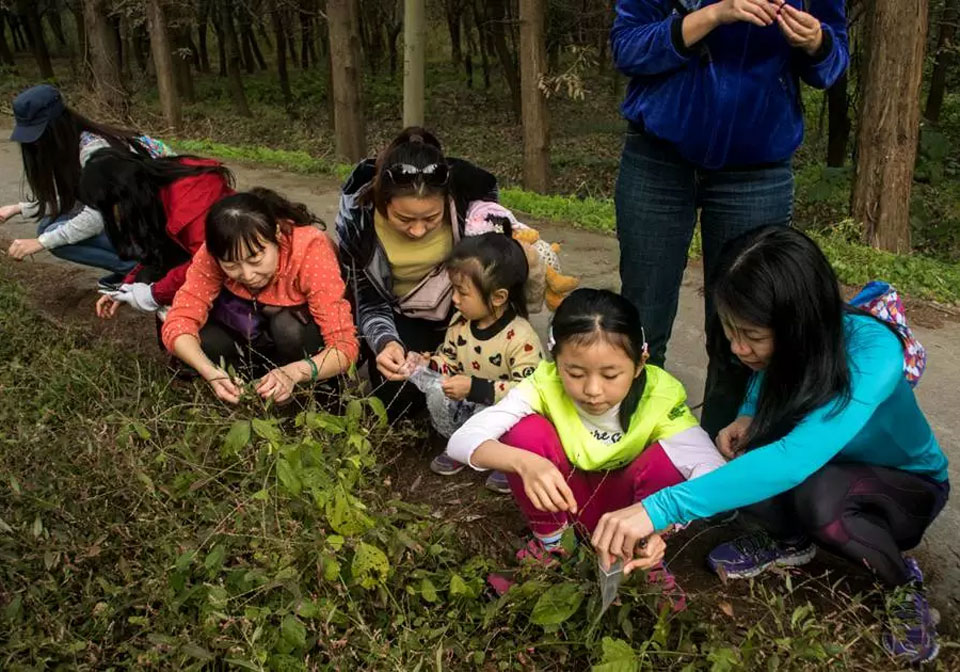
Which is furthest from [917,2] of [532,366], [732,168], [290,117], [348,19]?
[290,117]

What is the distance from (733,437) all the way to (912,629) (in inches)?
26.0

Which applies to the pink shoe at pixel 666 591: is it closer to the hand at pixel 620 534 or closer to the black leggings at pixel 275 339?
the hand at pixel 620 534

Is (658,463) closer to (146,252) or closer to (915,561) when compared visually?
(915,561)

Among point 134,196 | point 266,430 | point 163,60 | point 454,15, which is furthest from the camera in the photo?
point 454,15

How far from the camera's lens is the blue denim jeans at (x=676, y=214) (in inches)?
98.3

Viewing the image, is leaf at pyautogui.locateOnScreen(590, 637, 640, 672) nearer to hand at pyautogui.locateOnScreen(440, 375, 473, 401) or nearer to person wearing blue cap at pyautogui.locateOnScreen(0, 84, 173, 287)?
hand at pyautogui.locateOnScreen(440, 375, 473, 401)

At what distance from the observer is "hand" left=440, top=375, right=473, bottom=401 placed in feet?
8.79

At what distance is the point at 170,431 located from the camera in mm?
2668

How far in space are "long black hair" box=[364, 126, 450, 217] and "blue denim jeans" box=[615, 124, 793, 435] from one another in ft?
2.10

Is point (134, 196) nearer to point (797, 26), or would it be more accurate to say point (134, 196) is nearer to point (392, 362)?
point (392, 362)

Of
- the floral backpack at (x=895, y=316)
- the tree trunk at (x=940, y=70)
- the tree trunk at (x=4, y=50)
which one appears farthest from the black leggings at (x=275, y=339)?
the tree trunk at (x=4, y=50)

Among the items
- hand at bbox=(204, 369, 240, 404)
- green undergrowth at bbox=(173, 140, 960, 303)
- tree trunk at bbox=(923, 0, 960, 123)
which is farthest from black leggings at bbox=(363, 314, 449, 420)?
tree trunk at bbox=(923, 0, 960, 123)

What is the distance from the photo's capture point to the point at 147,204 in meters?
3.56

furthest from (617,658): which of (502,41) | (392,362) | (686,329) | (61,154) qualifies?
(502,41)
